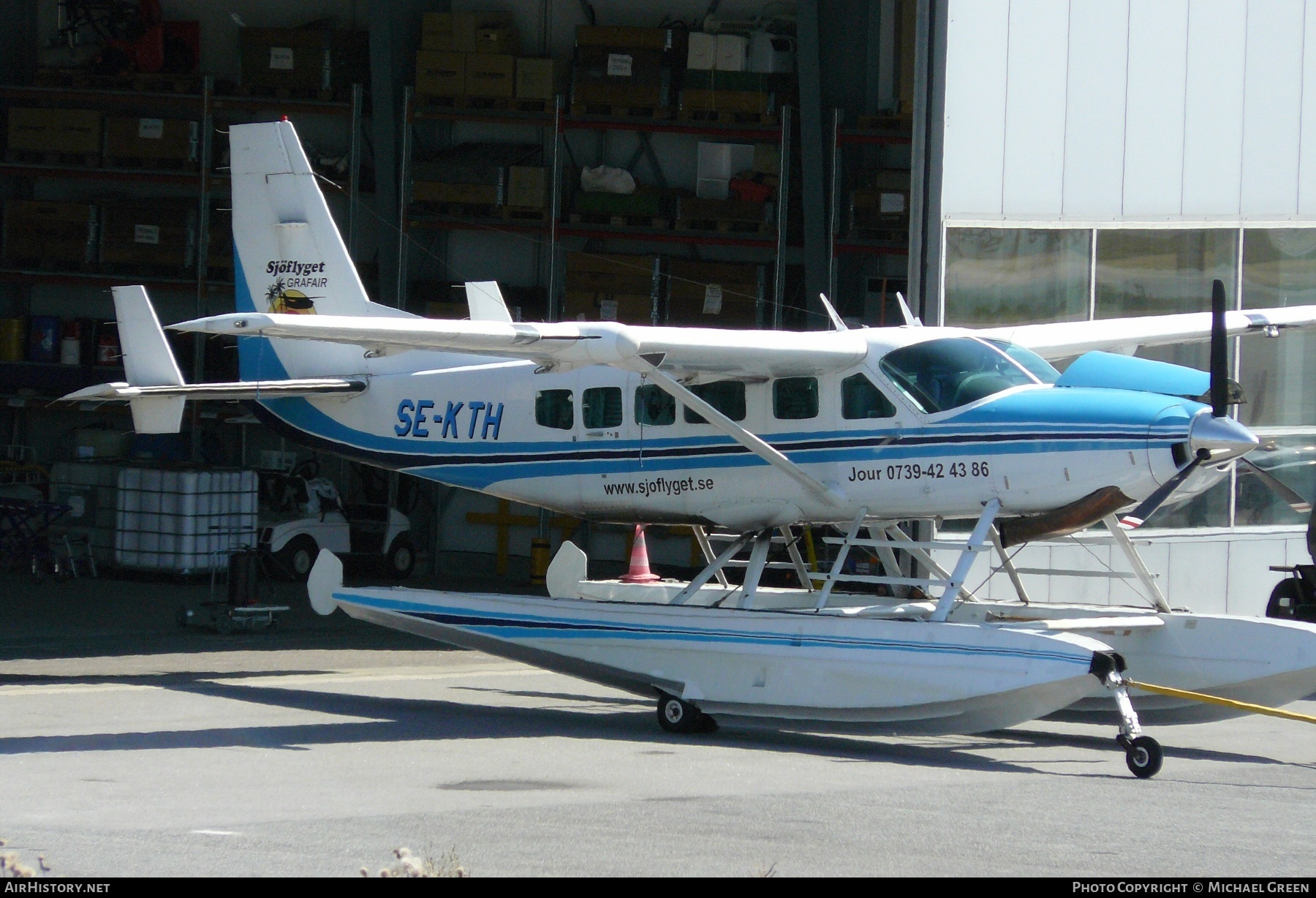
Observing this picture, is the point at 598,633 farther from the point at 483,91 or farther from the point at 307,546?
the point at 483,91

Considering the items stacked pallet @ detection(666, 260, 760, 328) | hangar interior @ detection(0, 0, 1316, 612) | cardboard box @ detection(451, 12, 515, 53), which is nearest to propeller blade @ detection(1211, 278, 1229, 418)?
hangar interior @ detection(0, 0, 1316, 612)

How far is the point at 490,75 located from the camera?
72.6 ft

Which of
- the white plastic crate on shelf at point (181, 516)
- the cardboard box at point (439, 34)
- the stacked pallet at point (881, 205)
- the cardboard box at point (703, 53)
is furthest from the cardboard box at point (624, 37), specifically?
the white plastic crate on shelf at point (181, 516)

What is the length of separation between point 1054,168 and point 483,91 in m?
9.72

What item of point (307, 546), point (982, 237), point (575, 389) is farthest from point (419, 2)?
point (575, 389)

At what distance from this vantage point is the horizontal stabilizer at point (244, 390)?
1185cm

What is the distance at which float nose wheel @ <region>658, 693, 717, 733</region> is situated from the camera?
A: 10219 mm

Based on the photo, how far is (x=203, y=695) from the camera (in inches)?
448

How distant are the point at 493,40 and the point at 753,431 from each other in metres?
13.1

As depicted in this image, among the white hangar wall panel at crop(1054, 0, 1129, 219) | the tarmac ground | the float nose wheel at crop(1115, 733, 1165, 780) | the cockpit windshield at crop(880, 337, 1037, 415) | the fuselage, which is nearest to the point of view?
the tarmac ground

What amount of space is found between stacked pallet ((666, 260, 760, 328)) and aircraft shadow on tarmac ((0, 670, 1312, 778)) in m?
10.4

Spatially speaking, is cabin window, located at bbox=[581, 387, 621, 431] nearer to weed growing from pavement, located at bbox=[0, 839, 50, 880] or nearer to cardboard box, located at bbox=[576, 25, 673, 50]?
weed growing from pavement, located at bbox=[0, 839, 50, 880]

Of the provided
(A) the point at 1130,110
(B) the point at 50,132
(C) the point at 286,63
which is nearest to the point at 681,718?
(A) the point at 1130,110

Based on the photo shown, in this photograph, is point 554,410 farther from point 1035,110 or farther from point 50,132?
point 50,132
